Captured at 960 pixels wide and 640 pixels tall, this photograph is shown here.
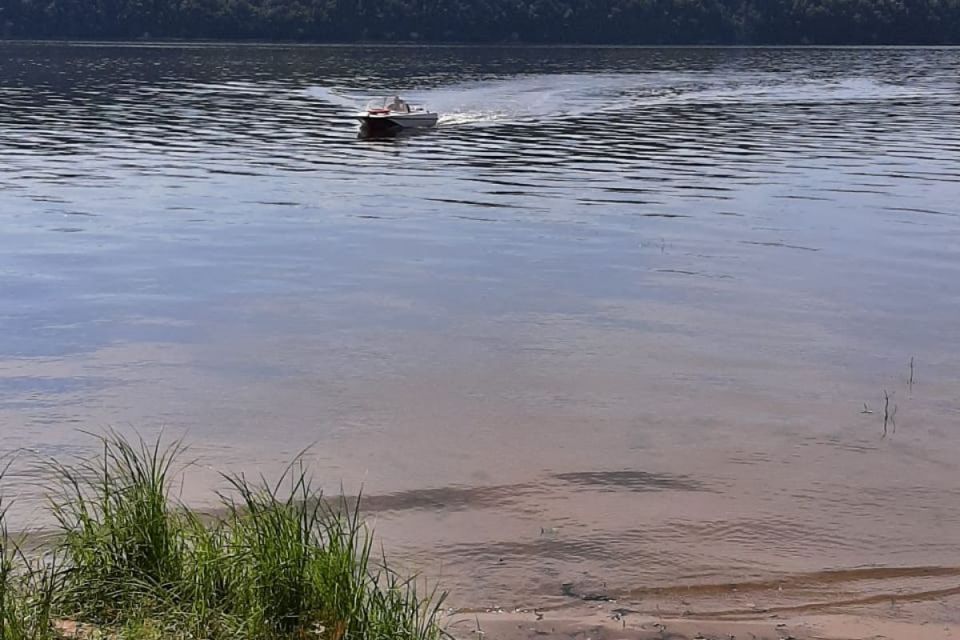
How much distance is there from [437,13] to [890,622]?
13351 centimetres

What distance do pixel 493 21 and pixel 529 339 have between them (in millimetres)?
125251

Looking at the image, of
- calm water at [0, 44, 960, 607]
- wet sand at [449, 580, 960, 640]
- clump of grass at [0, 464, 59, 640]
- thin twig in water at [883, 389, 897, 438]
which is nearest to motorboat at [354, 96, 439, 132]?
calm water at [0, 44, 960, 607]

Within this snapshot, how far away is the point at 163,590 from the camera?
6484 mm

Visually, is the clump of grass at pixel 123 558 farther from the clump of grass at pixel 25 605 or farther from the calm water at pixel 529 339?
the calm water at pixel 529 339

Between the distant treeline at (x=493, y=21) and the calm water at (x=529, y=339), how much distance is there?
10198 centimetres

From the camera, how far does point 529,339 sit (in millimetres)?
15000

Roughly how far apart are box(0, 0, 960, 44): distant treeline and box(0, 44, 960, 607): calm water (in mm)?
101980

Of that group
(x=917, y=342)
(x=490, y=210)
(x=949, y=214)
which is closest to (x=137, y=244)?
(x=490, y=210)

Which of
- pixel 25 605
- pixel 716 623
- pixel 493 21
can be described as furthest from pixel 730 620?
pixel 493 21

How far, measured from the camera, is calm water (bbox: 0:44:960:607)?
978cm

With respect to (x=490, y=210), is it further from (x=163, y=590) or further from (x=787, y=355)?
(x=163, y=590)

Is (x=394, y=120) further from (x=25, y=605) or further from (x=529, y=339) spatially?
(x=25, y=605)

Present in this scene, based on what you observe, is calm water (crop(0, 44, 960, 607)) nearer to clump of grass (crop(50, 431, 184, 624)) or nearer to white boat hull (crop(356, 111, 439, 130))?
clump of grass (crop(50, 431, 184, 624))

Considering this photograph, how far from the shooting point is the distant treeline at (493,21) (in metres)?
135
